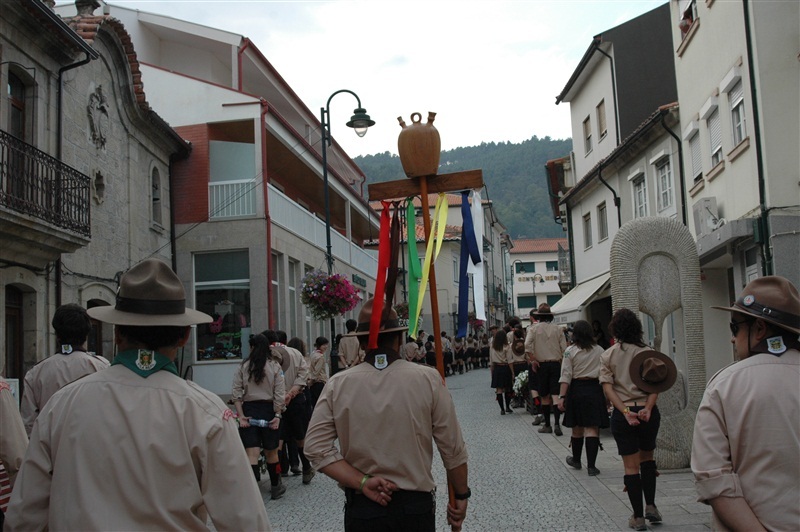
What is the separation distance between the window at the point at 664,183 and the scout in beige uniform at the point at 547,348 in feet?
27.4

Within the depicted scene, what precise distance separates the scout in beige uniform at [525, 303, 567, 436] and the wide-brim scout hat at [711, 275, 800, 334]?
972 cm

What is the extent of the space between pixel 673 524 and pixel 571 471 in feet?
9.82

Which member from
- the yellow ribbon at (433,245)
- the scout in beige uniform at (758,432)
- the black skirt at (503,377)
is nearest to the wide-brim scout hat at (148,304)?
the scout in beige uniform at (758,432)

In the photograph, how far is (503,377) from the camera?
17.2 m

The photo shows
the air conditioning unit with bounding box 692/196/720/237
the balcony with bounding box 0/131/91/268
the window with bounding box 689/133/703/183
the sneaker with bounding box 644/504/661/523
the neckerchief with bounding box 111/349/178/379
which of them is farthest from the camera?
the window with bounding box 689/133/703/183

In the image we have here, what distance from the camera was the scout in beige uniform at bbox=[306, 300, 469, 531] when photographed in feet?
13.1

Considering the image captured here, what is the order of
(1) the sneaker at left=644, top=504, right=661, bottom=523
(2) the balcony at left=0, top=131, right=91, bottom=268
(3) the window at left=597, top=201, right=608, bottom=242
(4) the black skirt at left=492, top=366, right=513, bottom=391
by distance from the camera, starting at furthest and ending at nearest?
(3) the window at left=597, top=201, right=608, bottom=242 < (4) the black skirt at left=492, top=366, right=513, bottom=391 < (2) the balcony at left=0, top=131, right=91, bottom=268 < (1) the sneaker at left=644, top=504, right=661, bottom=523

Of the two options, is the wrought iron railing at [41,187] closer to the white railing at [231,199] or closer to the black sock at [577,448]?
the white railing at [231,199]

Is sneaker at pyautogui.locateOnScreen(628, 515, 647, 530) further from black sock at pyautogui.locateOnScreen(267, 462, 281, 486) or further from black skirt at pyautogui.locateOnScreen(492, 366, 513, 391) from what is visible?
black skirt at pyautogui.locateOnScreen(492, 366, 513, 391)

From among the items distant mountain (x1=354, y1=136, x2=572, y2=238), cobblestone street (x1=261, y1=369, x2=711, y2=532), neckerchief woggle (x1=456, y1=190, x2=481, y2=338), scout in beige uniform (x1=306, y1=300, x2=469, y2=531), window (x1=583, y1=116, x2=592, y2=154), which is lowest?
cobblestone street (x1=261, y1=369, x2=711, y2=532)

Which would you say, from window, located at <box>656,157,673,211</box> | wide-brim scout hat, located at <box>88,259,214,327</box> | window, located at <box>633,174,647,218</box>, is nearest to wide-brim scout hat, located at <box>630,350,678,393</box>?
wide-brim scout hat, located at <box>88,259,214,327</box>

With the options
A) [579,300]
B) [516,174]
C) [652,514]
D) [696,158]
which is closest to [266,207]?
[579,300]

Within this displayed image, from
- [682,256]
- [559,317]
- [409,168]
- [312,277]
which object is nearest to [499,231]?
[559,317]

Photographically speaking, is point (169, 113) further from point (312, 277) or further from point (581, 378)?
point (581, 378)
